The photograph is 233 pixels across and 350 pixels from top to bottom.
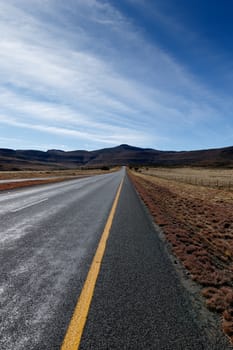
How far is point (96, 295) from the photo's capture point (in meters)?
3.33

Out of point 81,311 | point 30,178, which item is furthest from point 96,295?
point 30,178

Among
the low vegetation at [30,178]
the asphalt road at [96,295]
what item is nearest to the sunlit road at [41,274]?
the asphalt road at [96,295]

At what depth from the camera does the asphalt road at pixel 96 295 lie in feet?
8.09

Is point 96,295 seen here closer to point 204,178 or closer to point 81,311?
point 81,311

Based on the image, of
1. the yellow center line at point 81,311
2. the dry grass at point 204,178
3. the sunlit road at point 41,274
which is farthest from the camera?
the dry grass at point 204,178

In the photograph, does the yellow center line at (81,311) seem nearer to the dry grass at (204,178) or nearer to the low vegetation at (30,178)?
the low vegetation at (30,178)

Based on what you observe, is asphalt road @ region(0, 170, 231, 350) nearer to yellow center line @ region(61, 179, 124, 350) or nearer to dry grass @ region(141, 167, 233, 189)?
yellow center line @ region(61, 179, 124, 350)

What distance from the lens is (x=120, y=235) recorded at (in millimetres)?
6578

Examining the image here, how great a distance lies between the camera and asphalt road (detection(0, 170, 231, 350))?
2467 millimetres

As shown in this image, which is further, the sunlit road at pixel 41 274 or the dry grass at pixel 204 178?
the dry grass at pixel 204 178

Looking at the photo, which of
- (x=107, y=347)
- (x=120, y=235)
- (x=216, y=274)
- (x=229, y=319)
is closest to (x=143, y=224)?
(x=120, y=235)

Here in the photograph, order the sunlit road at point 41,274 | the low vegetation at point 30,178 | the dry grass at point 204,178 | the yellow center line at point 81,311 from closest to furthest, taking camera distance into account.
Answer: the yellow center line at point 81,311
the sunlit road at point 41,274
the low vegetation at point 30,178
the dry grass at point 204,178

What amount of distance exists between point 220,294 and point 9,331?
288cm

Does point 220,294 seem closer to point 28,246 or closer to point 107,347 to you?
point 107,347
